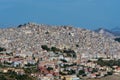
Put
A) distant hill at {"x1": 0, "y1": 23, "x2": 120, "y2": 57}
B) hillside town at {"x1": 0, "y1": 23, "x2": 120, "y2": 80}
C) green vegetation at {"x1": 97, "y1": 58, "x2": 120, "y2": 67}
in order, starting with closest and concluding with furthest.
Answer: hillside town at {"x1": 0, "y1": 23, "x2": 120, "y2": 80}
green vegetation at {"x1": 97, "y1": 58, "x2": 120, "y2": 67}
distant hill at {"x1": 0, "y1": 23, "x2": 120, "y2": 57}

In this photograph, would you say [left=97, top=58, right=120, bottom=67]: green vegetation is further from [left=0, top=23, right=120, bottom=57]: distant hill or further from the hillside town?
[left=0, top=23, right=120, bottom=57]: distant hill

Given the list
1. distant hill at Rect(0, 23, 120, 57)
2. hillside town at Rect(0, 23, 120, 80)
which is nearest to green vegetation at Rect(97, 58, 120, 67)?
hillside town at Rect(0, 23, 120, 80)

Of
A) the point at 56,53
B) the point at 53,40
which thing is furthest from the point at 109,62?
the point at 53,40

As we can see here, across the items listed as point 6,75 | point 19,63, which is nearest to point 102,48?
point 19,63

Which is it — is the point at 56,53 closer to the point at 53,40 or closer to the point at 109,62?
the point at 109,62

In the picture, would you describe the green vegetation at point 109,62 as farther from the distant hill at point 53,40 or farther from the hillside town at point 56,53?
the distant hill at point 53,40

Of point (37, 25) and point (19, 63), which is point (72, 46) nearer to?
point (37, 25)

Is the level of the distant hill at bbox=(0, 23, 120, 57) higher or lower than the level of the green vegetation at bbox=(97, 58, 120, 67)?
higher
